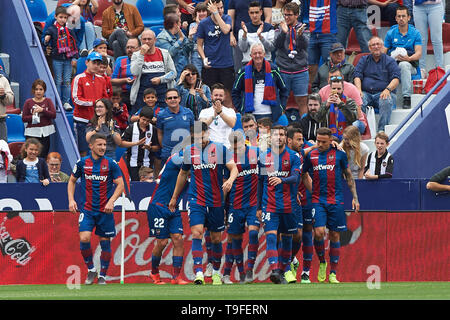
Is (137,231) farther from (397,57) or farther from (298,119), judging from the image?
(397,57)

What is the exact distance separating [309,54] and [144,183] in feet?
15.5

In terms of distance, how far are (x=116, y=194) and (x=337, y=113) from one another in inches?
168

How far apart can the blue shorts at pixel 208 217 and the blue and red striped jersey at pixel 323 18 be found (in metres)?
5.78

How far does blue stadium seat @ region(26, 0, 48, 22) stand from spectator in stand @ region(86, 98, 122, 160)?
4.91m

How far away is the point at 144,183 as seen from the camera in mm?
17656

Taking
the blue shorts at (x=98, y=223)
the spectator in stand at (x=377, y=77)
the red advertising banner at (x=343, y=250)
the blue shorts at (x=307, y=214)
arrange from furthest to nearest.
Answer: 1. the spectator in stand at (x=377, y=77)
2. the red advertising banner at (x=343, y=250)
3. the blue shorts at (x=307, y=214)
4. the blue shorts at (x=98, y=223)

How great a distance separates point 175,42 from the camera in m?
20.2

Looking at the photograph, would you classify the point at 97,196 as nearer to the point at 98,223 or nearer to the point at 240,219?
the point at 98,223

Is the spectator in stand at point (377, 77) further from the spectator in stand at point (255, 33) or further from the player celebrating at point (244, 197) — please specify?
the player celebrating at point (244, 197)

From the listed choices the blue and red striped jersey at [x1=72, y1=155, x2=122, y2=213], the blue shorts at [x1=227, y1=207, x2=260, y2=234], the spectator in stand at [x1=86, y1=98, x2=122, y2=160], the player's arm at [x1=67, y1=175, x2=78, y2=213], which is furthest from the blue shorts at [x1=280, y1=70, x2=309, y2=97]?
the player's arm at [x1=67, y1=175, x2=78, y2=213]

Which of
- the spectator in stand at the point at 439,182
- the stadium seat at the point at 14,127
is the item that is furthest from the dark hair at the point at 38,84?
the spectator in stand at the point at 439,182

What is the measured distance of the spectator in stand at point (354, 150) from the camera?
16.8 m

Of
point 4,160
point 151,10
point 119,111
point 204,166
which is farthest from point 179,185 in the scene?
point 151,10
